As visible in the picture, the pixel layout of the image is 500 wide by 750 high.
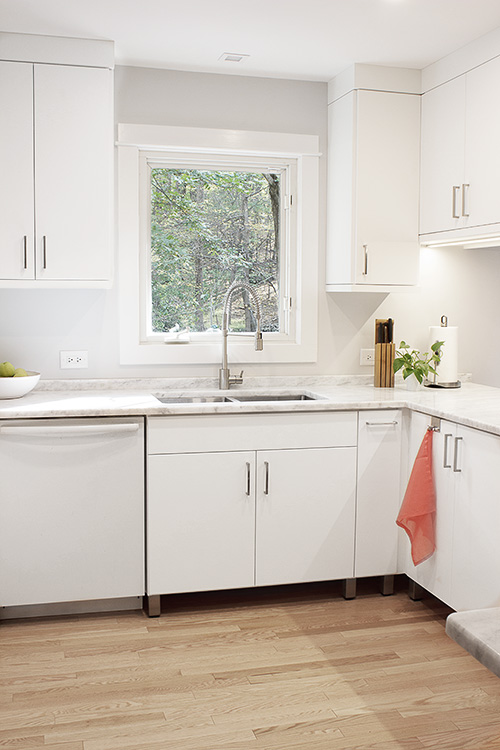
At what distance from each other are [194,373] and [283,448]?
0.72 metres

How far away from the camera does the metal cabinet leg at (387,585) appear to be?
3283 millimetres

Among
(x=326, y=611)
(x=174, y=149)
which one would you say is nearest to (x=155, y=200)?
(x=174, y=149)

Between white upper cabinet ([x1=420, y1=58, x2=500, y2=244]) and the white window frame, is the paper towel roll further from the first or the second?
the white window frame

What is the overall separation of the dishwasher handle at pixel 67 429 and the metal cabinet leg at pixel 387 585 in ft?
4.19

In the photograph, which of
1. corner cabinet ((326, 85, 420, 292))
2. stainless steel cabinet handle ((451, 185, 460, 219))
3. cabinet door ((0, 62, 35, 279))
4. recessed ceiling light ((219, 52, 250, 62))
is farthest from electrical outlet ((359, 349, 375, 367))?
cabinet door ((0, 62, 35, 279))

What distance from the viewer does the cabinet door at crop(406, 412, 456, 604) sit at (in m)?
2.87

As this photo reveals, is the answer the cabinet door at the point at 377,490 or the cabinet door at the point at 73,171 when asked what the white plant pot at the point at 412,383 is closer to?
the cabinet door at the point at 377,490

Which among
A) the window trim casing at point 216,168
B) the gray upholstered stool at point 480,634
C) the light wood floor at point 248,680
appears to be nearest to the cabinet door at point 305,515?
the light wood floor at point 248,680

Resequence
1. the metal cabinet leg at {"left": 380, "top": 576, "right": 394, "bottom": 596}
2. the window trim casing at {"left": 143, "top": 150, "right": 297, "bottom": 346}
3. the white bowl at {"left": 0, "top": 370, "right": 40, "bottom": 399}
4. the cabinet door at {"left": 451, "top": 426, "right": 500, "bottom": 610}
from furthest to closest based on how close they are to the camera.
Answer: the window trim casing at {"left": 143, "top": 150, "right": 297, "bottom": 346}, the metal cabinet leg at {"left": 380, "top": 576, "right": 394, "bottom": 596}, the white bowl at {"left": 0, "top": 370, "right": 40, "bottom": 399}, the cabinet door at {"left": 451, "top": 426, "right": 500, "bottom": 610}

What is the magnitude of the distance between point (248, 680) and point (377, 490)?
3.30 ft

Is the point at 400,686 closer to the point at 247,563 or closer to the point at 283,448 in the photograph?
the point at 247,563

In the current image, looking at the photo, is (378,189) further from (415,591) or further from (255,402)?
(415,591)

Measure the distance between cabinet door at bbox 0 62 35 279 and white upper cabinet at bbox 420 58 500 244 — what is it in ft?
5.72

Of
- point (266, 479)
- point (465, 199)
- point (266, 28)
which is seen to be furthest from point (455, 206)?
point (266, 479)
